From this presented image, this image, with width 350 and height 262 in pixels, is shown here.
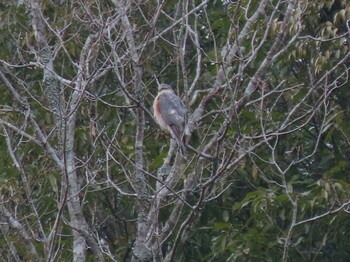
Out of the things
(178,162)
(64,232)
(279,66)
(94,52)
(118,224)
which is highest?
(94,52)

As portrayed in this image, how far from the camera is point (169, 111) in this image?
26.4 feet

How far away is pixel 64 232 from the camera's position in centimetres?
820

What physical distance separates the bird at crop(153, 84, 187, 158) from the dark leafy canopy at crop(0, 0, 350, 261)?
Answer: 5.3 inches

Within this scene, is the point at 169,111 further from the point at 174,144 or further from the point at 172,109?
the point at 174,144

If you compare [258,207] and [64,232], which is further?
[64,232]

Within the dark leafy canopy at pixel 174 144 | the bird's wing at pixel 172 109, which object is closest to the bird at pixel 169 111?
the bird's wing at pixel 172 109

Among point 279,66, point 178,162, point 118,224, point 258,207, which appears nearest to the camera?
point 178,162

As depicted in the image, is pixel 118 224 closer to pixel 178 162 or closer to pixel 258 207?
pixel 258 207

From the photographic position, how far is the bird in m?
7.68

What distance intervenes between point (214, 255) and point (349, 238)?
3.28ft

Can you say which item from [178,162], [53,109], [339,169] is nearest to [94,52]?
[53,109]

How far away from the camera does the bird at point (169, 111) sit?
768 cm

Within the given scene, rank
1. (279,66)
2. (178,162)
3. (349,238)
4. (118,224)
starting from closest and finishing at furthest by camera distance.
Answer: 1. (178,162)
2. (349,238)
3. (279,66)
4. (118,224)

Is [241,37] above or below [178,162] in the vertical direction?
above
